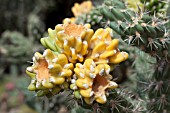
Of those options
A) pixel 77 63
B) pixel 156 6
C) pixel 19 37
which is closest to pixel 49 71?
pixel 77 63

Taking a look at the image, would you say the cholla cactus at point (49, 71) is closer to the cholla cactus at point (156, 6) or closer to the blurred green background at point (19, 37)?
the cholla cactus at point (156, 6)

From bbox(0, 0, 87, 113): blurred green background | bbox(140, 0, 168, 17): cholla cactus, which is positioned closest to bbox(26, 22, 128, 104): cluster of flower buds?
bbox(140, 0, 168, 17): cholla cactus

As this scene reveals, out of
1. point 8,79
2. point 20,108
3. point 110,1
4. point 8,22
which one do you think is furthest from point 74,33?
point 8,22

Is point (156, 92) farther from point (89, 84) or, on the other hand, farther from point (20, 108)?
point (20, 108)

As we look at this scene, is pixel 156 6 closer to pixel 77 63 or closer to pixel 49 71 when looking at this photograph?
pixel 77 63

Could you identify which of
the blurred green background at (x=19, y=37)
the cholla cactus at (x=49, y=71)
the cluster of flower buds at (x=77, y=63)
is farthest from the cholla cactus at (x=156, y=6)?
the blurred green background at (x=19, y=37)
